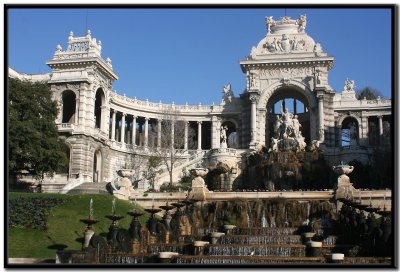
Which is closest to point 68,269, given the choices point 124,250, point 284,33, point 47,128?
point 124,250

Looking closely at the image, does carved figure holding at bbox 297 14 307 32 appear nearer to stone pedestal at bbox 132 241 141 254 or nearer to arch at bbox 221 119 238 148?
arch at bbox 221 119 238 148

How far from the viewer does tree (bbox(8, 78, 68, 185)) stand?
44.8 meters

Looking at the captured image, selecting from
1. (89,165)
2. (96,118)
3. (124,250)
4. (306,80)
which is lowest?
(124,250)

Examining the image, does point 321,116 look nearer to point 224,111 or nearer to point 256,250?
point 224,111

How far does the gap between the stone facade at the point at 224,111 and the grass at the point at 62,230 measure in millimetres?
19987

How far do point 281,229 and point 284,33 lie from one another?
5237 centimetres

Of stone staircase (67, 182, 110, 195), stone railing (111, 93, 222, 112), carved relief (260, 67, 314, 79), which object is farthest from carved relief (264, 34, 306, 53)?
stone staircase (67, 182, 110, 195)

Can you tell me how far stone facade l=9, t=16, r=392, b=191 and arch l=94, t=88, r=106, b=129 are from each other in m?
0.13

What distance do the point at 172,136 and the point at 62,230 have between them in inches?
1743

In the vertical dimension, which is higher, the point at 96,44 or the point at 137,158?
the point at 96,44

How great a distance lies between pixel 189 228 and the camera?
3853 centimetres

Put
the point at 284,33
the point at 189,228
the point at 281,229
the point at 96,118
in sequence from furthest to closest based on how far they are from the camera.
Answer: the point at 284,33, the point at 96,118, the point at 189,228, the point at 281,229

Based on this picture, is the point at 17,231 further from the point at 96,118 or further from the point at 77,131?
the point at 96,118

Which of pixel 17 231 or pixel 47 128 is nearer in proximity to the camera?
pixel 17 231
